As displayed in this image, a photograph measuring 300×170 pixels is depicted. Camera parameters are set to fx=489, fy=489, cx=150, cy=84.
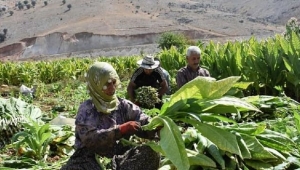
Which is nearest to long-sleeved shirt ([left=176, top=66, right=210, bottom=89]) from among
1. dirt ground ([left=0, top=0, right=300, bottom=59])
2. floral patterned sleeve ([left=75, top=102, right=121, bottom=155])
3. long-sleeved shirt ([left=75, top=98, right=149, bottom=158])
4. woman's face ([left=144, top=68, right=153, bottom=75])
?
woman's face ([left=144, top=68, right=153, bottom=75])

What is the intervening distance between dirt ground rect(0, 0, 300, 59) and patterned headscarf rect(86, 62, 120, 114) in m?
50.6

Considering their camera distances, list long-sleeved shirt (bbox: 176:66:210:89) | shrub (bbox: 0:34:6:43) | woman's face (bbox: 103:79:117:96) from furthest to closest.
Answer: shrub (bbox: 0:34:6:43) → long-sleeved shirt (bbox: 176:66:210:89) → woman's face (bbox: 103:79:117:96)

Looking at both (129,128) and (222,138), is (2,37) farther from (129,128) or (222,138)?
(222,138)

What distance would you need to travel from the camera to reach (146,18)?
207 ft

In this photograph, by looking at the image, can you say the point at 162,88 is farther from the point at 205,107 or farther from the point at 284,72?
the point at 205,107

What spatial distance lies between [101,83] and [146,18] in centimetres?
6045

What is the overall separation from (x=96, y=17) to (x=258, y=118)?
197 ft

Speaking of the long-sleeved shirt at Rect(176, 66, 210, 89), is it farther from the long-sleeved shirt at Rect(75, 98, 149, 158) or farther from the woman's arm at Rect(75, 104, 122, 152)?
the woman's arm at Rect(75, 104, 122, 152)

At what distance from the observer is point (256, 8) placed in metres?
73.3

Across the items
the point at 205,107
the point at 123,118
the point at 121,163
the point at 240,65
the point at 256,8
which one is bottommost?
the point at 256,8

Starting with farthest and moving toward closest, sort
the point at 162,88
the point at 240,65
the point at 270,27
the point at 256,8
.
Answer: the point at 256,8 < the point at 270,27 < the point at 240,65 < the point at 162,88

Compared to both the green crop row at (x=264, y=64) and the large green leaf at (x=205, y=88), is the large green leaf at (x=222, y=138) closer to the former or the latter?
the large green leaf at (x=205, y=88)

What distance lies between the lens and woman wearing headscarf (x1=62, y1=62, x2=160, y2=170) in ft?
10.8

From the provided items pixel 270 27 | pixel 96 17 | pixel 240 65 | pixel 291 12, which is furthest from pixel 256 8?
pixel 240 65
